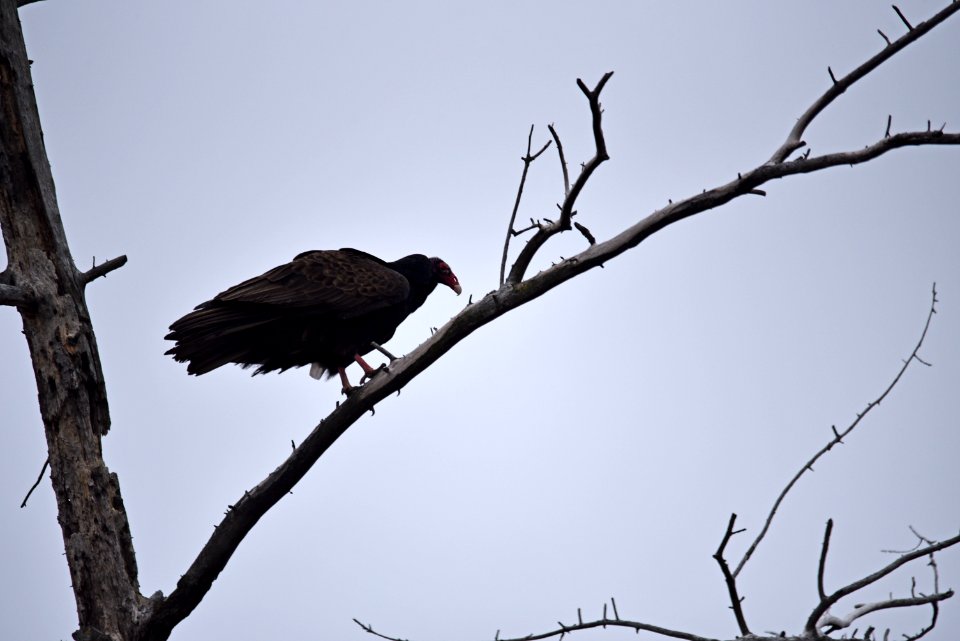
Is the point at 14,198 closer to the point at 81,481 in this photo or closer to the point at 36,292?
the point at 36,292

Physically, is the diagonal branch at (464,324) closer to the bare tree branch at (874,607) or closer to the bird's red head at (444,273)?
the bare tree branch at (874,607)

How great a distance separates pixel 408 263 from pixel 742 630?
10.9 feet

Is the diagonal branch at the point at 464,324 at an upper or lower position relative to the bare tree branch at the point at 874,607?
upper

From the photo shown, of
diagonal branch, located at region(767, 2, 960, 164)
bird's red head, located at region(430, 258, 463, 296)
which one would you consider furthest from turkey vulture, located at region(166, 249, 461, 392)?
diagonal branch, located at region(767, 2, 960, 164)

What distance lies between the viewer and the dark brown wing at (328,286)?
4332mm

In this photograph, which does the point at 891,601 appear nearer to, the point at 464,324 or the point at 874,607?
the point at 874,607

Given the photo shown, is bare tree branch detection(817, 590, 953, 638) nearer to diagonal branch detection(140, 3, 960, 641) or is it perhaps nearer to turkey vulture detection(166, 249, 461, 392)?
diagonal branch detection(140, 3, 960, 641)

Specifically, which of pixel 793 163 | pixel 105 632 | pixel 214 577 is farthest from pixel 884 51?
pixel 105 632

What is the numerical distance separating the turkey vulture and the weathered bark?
0.70 m

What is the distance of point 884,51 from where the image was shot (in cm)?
Result: 275

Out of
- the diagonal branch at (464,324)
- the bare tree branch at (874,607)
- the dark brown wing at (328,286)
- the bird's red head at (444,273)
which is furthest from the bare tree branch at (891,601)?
the bird's red head at (444,273)

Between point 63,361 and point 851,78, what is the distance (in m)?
2.77

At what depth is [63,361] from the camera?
328 centimetres

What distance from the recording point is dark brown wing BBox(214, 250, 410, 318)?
4332 millimetres
